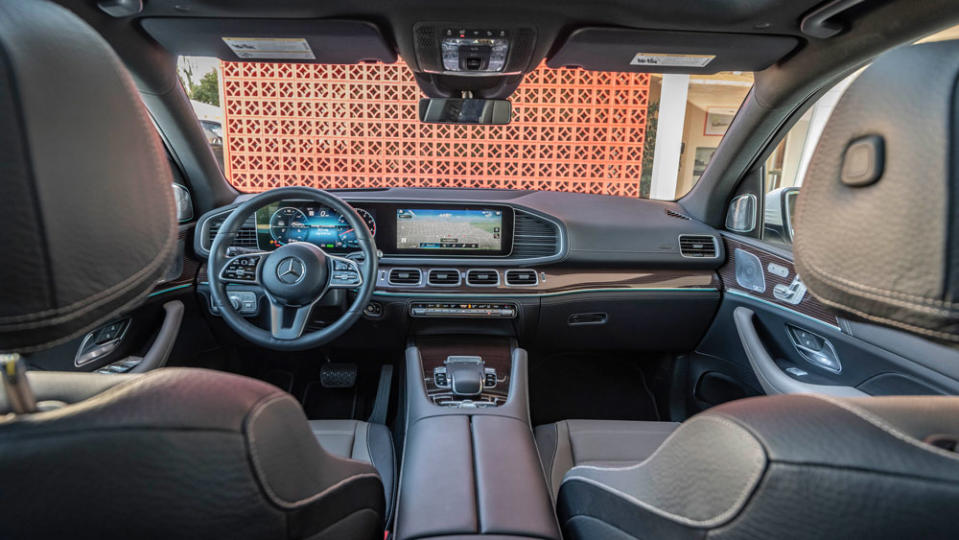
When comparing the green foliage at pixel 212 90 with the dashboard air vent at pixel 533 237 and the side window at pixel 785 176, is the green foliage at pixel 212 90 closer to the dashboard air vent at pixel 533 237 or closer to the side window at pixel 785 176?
the dashboard air vent at pixel 533 237

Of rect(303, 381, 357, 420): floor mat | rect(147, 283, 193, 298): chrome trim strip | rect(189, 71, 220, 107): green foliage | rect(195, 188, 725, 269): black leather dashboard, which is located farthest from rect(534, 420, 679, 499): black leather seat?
rect(189, 71, 220, 107): green foliage

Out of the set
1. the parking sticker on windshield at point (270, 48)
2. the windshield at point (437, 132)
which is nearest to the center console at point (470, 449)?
the parking sticker on windshield at point (270, 48)

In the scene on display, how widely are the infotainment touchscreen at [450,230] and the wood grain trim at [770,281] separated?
1.13 m

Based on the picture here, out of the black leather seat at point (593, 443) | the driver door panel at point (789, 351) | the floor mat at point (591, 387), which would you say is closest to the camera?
the driver door panel at point (789, 351)

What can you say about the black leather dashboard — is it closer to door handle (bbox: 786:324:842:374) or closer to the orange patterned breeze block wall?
door handle (bbox: 786:324:842:374)

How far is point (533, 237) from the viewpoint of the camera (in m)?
2.42

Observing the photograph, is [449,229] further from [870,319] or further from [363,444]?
[870,319]

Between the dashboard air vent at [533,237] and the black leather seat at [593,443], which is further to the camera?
the dashboard air vent at [533,237]

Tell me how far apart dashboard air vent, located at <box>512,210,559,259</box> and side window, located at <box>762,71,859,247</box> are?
3.32 ft

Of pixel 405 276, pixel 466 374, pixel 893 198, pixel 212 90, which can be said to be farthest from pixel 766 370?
pixel 212 90

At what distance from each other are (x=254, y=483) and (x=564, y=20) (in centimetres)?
186

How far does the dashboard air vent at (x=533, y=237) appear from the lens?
2400 mm

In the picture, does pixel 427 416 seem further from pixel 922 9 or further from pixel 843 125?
pixel 922 9

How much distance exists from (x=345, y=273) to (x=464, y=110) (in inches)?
40.8
